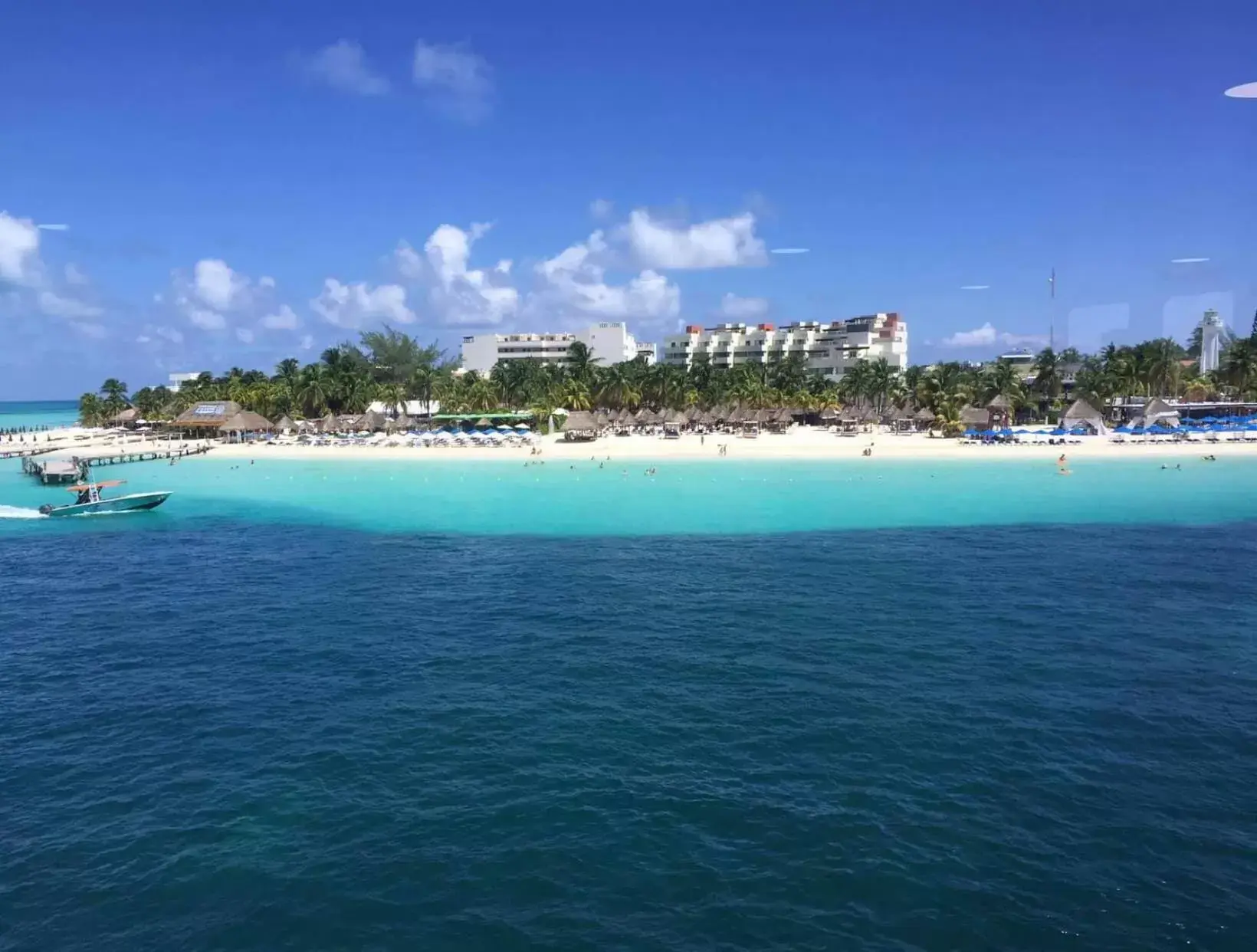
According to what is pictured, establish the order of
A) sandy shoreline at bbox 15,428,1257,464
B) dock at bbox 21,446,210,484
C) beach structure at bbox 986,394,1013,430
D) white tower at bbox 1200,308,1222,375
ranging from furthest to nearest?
beach structure at bbox 986,394,1013,430, white tower at bbox 1200,308,1222,375, sandy shoreline at bbox 15,428,1257,464, dock at bbox 21,446,210,484

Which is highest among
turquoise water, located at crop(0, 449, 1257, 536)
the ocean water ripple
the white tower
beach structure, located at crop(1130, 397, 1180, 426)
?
the white tower

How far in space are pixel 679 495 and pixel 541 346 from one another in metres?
95.3

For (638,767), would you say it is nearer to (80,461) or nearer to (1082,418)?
(80,461)

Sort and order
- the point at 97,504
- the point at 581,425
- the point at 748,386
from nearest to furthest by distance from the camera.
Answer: the point at 97,504 → the point at 581,425 → the point at 748,386

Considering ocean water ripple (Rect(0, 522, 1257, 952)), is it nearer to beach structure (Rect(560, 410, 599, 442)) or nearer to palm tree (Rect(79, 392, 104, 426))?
beach structure (Rect(560, 410, 599, 442))

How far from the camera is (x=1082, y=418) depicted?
258ft

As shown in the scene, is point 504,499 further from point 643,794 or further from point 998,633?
point 643,794

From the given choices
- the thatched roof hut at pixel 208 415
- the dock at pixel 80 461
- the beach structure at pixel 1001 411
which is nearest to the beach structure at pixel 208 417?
the thatched roof hut at pixel 208 415

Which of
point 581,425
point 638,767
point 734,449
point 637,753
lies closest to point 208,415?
point 581,425

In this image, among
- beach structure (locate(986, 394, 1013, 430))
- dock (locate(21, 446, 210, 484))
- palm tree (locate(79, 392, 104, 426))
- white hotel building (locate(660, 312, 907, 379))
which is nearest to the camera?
Answer: dock (locate(21, 446, 210, 484))

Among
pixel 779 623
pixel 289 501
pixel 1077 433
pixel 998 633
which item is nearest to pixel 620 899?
pixel 779 623

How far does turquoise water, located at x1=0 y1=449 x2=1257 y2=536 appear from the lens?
128 feet

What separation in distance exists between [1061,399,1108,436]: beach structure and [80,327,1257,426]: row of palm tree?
20.7ft

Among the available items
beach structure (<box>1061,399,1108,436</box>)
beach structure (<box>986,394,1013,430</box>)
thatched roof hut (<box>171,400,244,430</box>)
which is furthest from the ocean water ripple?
thatched roof hut (<box>171,400,244,430</box>)
